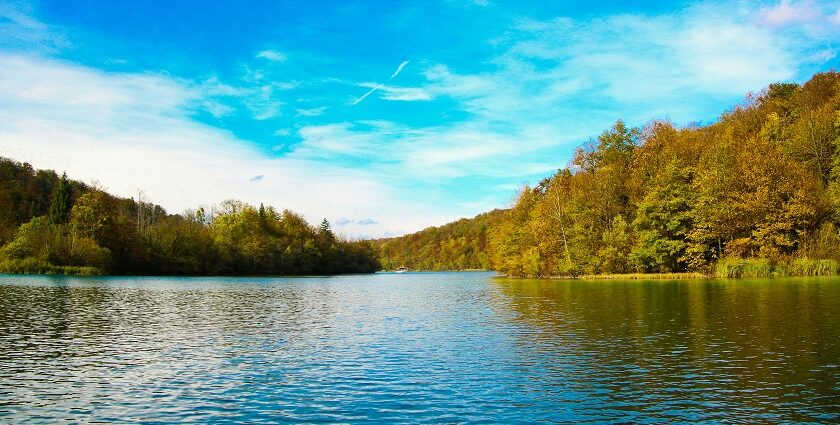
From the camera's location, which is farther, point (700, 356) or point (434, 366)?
point (700, 356)

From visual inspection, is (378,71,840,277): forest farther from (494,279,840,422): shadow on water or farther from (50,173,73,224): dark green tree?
(50,173,73,224): dark green tree

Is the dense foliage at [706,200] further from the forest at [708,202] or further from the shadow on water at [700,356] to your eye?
the shadow on water at [700,356]

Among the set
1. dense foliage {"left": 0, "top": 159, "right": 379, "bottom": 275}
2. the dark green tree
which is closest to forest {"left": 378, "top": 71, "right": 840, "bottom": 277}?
dense foliage {"left": 0, "top": 159, "right": 379, "bottom": 275}

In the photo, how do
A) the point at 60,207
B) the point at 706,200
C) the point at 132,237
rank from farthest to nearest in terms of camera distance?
the point at 132,237
the point at 60,207
the point at 706,200

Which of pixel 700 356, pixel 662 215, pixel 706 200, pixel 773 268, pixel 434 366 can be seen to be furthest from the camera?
pixel 662 215

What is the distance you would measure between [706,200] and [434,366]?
73.8 metres

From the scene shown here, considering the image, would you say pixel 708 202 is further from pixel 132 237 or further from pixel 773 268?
pixel 132 237

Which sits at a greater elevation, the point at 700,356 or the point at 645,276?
the point at 645,276

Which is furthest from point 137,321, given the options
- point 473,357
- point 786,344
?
point 786,344

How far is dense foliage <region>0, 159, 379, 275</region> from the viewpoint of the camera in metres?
111

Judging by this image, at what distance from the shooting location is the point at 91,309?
147 ft

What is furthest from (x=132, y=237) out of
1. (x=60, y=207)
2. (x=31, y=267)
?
(x=31, y=267)

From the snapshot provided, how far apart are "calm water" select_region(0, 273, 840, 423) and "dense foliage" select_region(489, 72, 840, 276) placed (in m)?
42.2

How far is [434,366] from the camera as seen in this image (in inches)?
890
